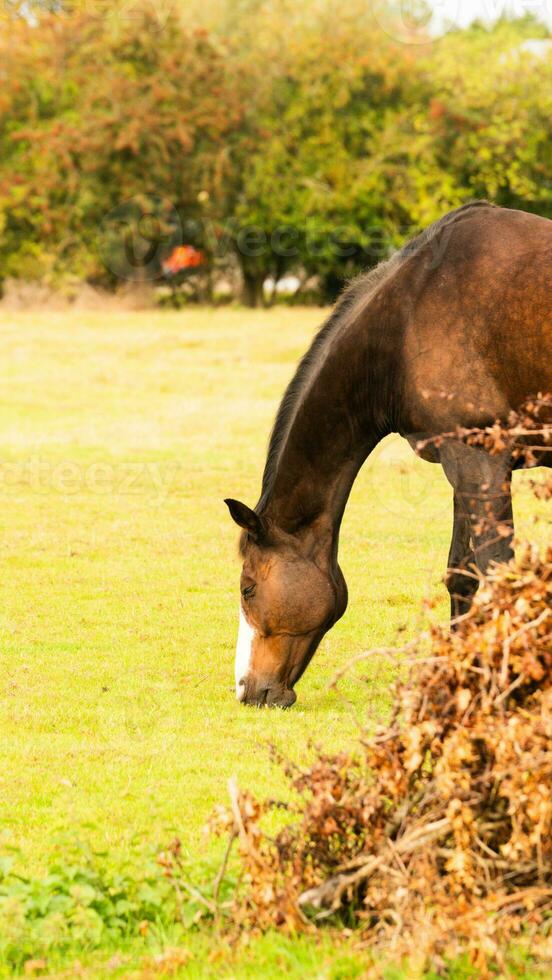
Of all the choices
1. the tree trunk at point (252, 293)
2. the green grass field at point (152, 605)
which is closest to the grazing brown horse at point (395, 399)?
the green grass field at point (152, 605)

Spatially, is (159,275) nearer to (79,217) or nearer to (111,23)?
(79,217)

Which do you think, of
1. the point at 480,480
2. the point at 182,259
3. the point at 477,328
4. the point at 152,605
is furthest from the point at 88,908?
the point at 182,259

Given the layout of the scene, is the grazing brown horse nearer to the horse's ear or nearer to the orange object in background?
the horse's ear

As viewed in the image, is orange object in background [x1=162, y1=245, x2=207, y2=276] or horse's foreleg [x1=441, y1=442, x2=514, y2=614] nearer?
horse's foreleg [x1=441, y1=442, x2=514, y2=614]

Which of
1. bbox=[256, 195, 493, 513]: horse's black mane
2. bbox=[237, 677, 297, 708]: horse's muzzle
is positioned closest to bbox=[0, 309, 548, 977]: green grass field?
bbox=[237, 677, 297, 708]: horse's muzzle

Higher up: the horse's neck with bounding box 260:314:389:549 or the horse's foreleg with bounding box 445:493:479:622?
the horse's neck with bounding box 260:314:389:549

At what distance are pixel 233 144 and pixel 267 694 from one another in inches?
1151

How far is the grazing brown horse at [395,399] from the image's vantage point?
6.56m

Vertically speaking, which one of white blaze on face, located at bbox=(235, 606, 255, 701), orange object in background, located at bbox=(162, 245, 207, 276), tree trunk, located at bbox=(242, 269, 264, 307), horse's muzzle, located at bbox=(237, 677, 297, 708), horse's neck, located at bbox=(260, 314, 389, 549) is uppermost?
horse's neck, located at bbox=(260, 314, 389, 549)

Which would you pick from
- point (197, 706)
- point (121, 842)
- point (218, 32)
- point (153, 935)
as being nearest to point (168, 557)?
point (197, 706)

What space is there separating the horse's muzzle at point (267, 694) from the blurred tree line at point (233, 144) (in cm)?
2604

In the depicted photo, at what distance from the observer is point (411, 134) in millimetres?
35219

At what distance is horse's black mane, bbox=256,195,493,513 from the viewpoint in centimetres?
696

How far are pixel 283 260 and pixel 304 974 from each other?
109 feet
